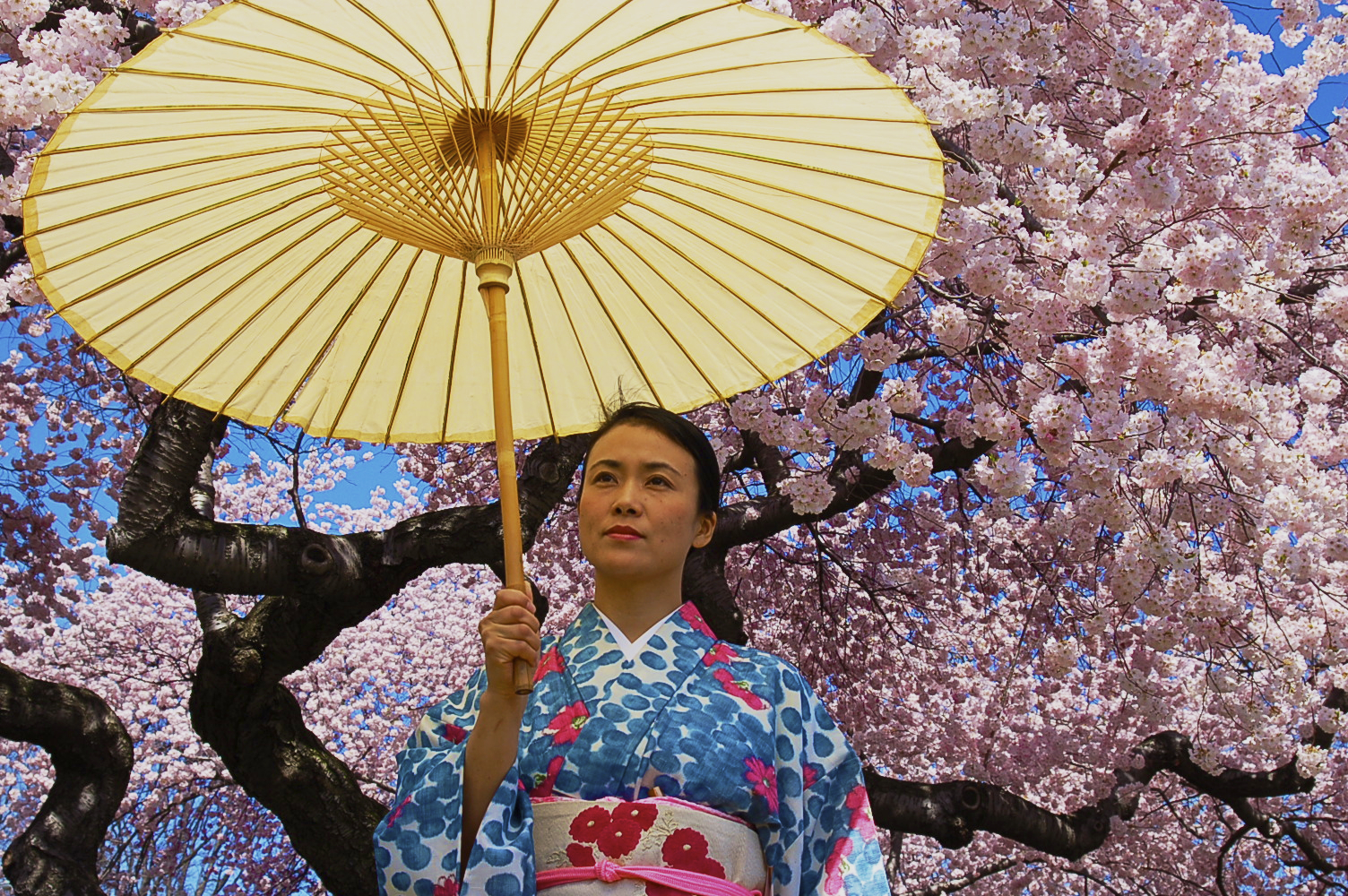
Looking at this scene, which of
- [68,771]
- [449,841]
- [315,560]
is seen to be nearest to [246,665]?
[315,560]

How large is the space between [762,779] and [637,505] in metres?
0.58

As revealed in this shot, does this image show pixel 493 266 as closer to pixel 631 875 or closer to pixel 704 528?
pixel 704 528

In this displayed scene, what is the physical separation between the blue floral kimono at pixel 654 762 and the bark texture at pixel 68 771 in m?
3.37

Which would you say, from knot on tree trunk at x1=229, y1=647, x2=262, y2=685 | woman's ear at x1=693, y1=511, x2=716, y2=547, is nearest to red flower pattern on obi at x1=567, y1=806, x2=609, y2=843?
woman's ear at x1=693, y1=511, x2=716, y2=547

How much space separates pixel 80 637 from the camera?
12.0 meters

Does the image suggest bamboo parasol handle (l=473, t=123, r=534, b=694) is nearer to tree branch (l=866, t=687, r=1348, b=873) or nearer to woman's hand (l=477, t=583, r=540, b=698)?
woman's hand (l=477, t=583, r=540, b=698)

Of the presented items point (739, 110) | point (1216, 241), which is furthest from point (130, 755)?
point (1216, 241)

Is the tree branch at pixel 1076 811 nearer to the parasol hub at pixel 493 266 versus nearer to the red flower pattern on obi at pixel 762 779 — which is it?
the red flower pattern on obi at pixel 762 779

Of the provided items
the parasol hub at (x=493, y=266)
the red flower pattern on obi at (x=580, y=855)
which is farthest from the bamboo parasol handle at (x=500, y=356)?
the red flower pattern on obi at (x=580, y=855)

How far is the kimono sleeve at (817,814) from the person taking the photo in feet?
7.39

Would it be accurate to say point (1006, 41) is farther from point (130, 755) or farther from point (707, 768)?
point (130, 755)

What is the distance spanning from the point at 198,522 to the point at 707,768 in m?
3.05

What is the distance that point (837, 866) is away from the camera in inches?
90.7

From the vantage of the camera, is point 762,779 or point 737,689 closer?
point 762,779
